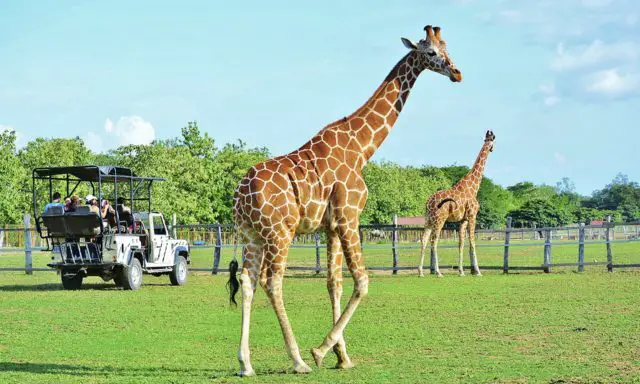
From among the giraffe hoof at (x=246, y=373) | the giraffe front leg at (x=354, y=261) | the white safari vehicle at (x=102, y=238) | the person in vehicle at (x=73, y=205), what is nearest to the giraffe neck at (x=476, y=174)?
the white safari vehicle at (x=102, y=238)

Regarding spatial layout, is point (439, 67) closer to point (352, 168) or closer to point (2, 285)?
point (352, 168)

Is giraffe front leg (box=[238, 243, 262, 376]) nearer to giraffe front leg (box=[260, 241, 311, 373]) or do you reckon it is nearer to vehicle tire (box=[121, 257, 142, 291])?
giraffe front leg (box=[260, 241, 311, 373])

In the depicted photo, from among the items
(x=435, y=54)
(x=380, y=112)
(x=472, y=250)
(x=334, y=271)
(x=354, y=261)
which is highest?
(x=435, y=54)

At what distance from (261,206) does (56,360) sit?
334 centimetres

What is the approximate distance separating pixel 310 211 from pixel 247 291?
3.61ft

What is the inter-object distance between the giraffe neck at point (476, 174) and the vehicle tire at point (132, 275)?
952 cm

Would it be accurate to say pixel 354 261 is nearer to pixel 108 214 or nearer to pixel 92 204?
pixel 92 204

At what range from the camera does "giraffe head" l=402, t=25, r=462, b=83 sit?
32.2 feet

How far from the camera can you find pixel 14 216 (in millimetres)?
48219

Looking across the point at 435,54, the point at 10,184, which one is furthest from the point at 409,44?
the point at 10,184

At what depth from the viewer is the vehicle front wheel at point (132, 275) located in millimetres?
19594

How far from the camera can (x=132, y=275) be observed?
19828 mm

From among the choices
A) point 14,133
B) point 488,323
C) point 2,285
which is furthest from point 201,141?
point 488,323

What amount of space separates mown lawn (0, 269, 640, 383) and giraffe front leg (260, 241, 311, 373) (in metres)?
0.22
